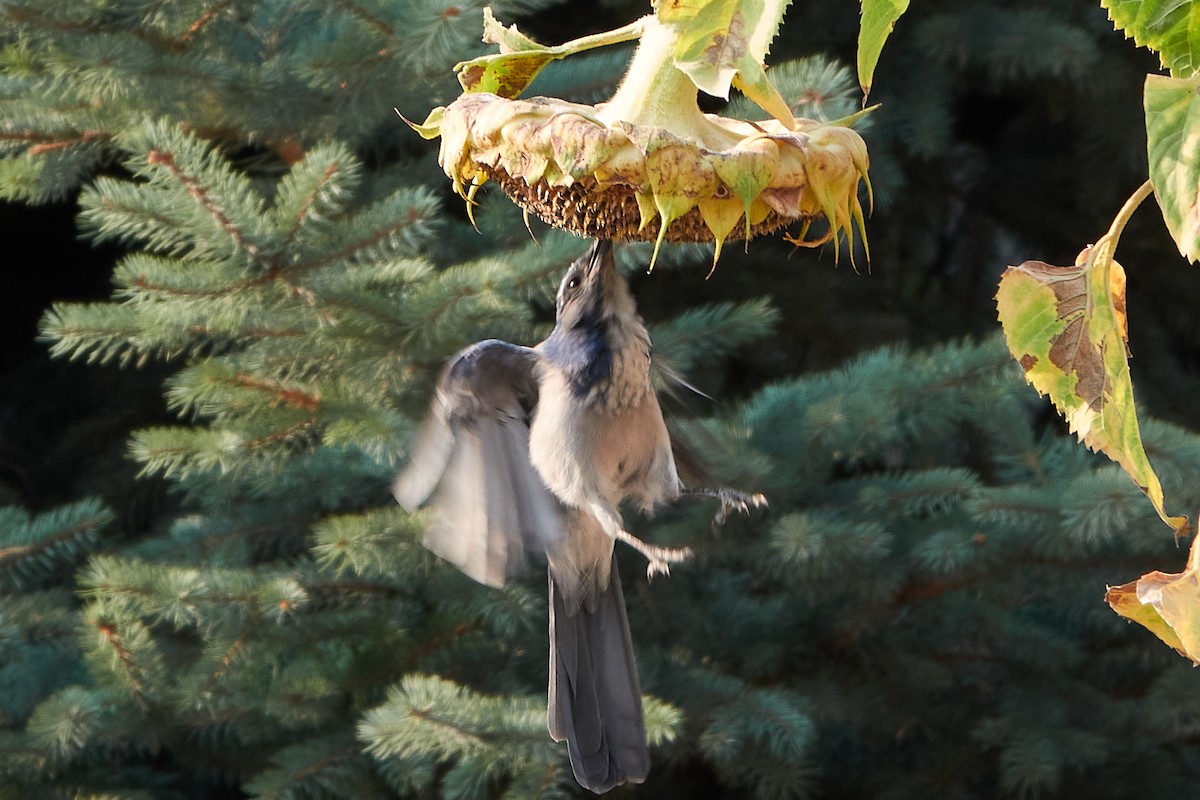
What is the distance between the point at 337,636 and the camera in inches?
80.1

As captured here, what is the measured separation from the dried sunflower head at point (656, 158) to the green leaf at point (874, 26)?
0.37 ft

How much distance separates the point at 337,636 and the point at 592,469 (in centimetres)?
80

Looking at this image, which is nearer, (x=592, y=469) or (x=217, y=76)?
(x=592, y=469)

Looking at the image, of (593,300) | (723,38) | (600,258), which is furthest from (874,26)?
(593,300)

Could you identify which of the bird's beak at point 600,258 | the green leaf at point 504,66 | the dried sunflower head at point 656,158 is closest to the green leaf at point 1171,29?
the dried sunflower head at point 656,158

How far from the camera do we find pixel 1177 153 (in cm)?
39

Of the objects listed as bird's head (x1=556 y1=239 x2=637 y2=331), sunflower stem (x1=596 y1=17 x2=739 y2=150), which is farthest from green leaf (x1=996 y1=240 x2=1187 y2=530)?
bird's head (x1=556 y1=239 x2=637 y2=331)

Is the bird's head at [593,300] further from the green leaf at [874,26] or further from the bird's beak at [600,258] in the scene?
the green leaf at [874,26]

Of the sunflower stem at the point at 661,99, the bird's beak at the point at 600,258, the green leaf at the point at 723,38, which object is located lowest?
the bird's beak at the point at 600,258

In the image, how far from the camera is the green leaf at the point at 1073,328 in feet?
1.77

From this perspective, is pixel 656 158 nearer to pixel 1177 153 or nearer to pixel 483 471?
pixel 1177 153

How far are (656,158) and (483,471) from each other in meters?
0.84

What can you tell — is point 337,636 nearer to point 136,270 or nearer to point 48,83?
point 136,270

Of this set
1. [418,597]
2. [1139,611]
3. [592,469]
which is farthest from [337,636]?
[1139,611]
